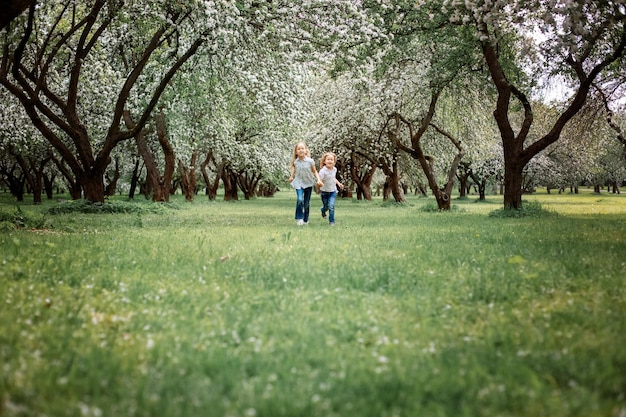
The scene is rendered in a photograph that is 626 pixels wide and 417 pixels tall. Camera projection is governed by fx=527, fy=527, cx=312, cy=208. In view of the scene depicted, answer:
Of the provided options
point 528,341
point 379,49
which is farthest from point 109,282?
point 379,49

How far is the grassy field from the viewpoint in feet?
11.3

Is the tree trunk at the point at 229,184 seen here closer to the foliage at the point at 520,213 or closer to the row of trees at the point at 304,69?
the row of trees at the point at 304,69

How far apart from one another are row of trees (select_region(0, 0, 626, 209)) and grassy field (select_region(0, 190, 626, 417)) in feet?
22.0

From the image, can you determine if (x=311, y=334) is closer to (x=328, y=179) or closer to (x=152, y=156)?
(x=328, y=179)

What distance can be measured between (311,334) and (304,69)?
48.5 ft

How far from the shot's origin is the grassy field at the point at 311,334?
344cm

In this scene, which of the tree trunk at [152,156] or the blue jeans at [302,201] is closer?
the blue jeans at [302,201]

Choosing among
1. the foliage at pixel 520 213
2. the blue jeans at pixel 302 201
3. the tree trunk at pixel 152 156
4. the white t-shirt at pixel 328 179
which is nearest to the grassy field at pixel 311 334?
the blue jeans at pixel 302 201

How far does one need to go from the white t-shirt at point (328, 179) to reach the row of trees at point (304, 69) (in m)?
2.81

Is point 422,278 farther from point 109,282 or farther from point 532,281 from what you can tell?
point 109,282

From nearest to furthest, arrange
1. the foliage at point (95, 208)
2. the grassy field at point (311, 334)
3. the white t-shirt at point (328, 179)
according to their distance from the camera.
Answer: the grassy field at point (311, 334) → the white t-shirt at point (328, 179) → the foliage at point (95, 208)

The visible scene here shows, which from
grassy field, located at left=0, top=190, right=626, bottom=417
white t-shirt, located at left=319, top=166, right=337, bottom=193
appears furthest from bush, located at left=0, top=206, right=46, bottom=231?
white t-shirt, located at left=319, top=166, right=337, bottom=193

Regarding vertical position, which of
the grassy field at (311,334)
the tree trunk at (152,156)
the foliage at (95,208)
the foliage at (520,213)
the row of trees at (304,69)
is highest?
the row of trees at (304,69)

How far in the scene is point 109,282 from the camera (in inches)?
269
